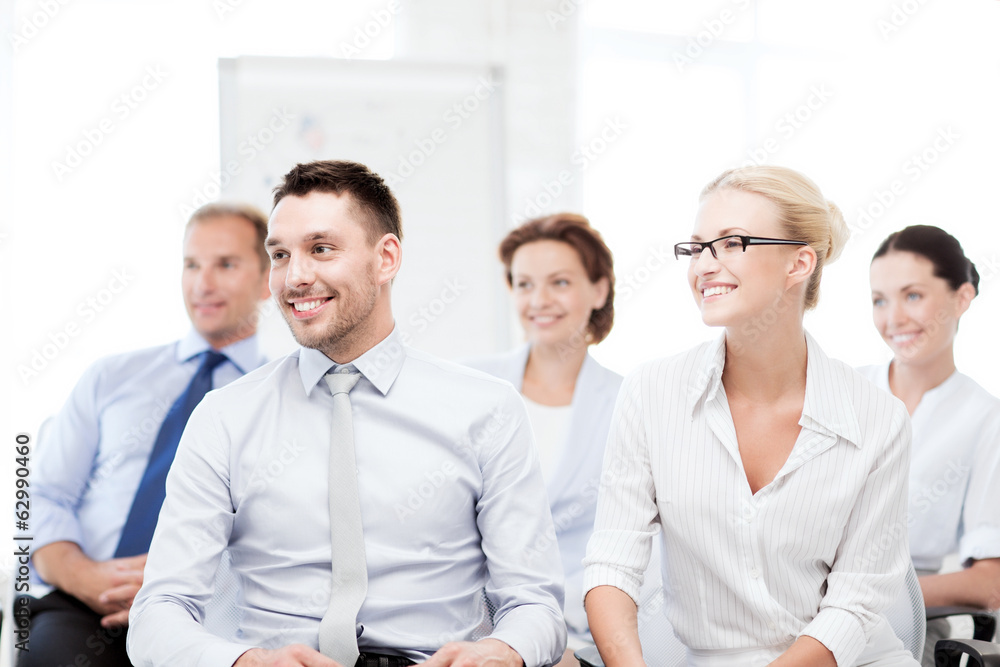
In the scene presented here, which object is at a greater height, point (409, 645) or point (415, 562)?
point (415, 562)

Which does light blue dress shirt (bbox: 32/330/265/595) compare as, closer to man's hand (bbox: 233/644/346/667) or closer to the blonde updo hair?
man's hand (bbox: 233/644/346/667)

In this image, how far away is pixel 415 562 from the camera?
168cm

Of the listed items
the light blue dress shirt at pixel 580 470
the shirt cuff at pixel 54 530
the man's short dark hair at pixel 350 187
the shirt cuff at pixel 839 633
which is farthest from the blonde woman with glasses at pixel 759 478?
the shirt cuff at pixel 54 530

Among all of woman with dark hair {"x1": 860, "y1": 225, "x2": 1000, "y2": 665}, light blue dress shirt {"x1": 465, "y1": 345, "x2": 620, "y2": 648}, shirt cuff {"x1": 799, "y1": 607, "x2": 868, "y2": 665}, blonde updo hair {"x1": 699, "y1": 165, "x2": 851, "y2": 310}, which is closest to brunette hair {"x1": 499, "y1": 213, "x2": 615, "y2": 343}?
light blue dress shirt {"x1": 465, "y1": 345, "x2": 620, "y2": 648}

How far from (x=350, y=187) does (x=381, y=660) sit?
962 mm

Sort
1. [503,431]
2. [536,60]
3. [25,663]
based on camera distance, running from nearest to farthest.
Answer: [503,431] < [25,663] < [536,60]

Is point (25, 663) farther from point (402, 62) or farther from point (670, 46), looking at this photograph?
point (670, 46)

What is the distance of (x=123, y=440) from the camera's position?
2605 mm

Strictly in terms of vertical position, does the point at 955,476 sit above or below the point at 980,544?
above

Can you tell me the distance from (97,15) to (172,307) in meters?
1.08

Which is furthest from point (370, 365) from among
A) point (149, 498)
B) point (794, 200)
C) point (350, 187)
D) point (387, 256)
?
point (149, 498)

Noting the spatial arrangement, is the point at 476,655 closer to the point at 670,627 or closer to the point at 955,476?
the point at 670,627

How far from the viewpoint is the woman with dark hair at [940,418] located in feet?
7.68

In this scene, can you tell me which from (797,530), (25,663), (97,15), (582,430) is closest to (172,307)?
(97,15)
